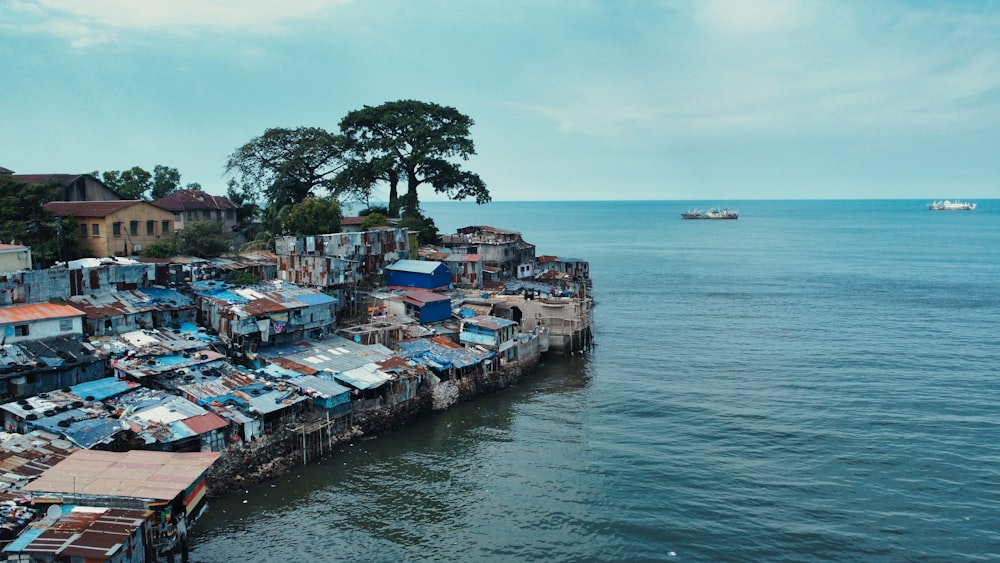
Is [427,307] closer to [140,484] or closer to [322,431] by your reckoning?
[322,431]

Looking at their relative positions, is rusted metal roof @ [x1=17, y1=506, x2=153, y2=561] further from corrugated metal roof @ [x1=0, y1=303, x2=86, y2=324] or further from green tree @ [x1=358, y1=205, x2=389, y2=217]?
green tree @ [x1=358, y1=205, x2=389, y2=217]

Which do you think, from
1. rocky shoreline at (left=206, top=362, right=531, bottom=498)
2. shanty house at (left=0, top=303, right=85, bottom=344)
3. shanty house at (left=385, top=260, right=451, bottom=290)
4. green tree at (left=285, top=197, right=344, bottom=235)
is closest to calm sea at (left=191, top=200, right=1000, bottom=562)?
rocky shoreline at (left=206, top=362, right=531, bottom=498)

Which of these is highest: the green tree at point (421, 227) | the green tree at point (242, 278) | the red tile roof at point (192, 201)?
the red tile roof at point (192, 201)

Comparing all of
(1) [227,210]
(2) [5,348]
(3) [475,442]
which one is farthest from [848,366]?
(1) [227,210]

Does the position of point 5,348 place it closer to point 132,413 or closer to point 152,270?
point 132,413

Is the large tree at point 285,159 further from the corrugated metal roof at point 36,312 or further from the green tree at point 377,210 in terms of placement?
the corrugated metal roof at point 36,312

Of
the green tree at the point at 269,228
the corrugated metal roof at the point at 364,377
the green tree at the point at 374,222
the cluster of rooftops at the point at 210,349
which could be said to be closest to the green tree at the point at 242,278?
the cluster of rooftops at the point at 210,349

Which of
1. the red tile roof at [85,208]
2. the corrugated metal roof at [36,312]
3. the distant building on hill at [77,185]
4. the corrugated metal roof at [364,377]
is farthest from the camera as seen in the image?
the distant building on hill at [77,185]
